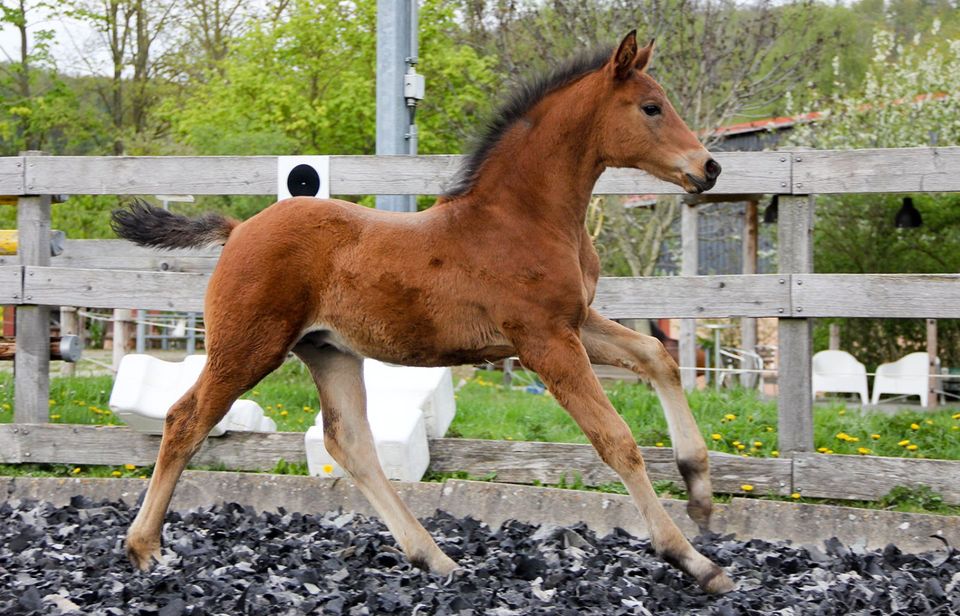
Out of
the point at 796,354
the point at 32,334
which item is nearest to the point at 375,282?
the point at 796,354

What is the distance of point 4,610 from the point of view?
3.94 meters

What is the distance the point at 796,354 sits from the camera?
243 inches

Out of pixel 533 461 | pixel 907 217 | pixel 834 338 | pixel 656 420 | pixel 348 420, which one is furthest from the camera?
pixel 834 338

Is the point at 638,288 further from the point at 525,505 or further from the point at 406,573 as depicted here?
the point at 406,573

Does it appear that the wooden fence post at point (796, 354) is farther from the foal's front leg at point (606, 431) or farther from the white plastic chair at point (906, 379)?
the white plastic chair at point (906, 379)

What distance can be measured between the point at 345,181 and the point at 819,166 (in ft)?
8.74

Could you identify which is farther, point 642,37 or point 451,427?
point 642,37

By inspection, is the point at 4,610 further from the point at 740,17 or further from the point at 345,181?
the point at 740,17

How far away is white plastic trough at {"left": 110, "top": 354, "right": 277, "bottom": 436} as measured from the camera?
641cm

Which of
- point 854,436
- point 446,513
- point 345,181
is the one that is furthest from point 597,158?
point 854,436

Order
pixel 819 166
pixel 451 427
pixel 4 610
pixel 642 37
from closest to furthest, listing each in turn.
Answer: pixel 4 610
pixel 819 166
pixel 451 427
pixel 642 37

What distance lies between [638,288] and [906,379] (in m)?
11.0

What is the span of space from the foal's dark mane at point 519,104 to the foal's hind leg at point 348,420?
0.86 metres

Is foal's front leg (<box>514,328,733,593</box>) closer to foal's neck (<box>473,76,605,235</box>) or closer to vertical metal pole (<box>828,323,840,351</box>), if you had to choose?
foal's neck (<box>473,76,605,235</box>)
